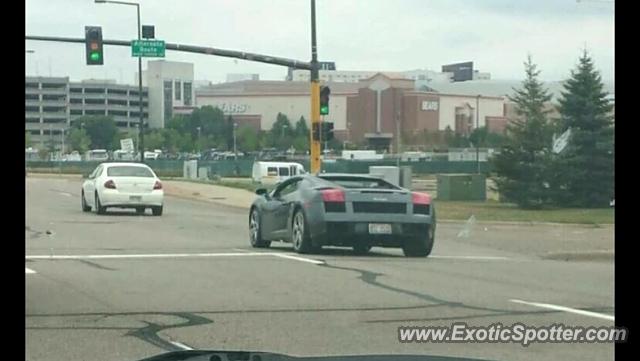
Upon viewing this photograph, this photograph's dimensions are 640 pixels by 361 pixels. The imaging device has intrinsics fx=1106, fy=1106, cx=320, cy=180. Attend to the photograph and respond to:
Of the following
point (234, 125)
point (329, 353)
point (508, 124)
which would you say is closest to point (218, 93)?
point (234, 125)

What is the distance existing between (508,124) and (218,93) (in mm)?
12663

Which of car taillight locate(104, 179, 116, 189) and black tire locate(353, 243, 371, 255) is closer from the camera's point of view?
black tire locate(353, 243, 371, 255)

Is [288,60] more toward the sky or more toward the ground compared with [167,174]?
more toward the sky

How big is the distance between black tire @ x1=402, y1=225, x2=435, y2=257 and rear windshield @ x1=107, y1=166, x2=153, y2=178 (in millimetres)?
11139

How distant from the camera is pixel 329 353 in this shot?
28.8 ft

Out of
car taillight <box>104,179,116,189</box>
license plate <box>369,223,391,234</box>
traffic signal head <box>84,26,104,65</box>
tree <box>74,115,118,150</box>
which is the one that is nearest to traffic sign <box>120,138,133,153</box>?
tree <box>74,115,118,150</box>

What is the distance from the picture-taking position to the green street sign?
1265 inches

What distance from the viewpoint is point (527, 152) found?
127 ft

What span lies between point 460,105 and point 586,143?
4567 mm

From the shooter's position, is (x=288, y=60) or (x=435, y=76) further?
(x=435, y=76)

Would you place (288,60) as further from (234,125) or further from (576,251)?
(576,251)

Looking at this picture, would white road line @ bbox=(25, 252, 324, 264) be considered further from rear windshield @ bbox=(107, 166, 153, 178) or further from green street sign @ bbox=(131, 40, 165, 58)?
green street sign @ bbox=(131, 40, 165, 58)

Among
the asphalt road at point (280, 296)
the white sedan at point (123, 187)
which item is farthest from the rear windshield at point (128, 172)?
the asphalt road at point (280, 296)
